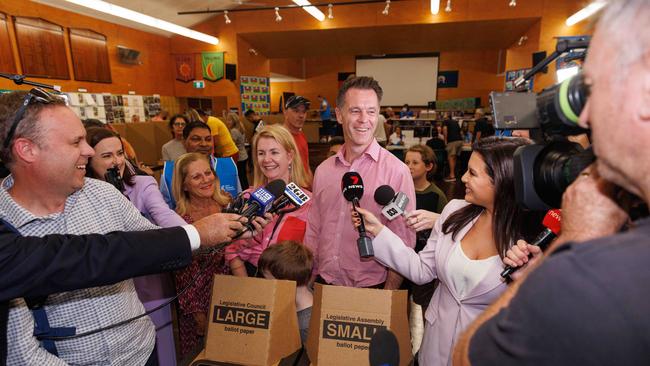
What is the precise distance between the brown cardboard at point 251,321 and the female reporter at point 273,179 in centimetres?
A: 46

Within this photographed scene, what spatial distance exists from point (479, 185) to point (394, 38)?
1125cm

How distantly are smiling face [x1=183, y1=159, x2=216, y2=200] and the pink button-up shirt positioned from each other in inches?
34.2

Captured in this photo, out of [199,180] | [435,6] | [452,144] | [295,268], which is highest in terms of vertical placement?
[435,6]

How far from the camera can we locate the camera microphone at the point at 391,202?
1486 millimetres

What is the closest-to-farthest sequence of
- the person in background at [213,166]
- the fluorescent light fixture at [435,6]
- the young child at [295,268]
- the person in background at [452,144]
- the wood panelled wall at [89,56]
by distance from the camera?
the young child at [295,268] → the person in background at [213,166] → the person in background at [452,144] → the wood panelled wall at [89,56] → the fluorescent light fixture at [435,6]

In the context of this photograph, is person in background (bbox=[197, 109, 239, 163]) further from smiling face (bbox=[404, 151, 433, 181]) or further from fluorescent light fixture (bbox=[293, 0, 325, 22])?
fluorescent light fixture (bbox=[293, 0, 325, 22])

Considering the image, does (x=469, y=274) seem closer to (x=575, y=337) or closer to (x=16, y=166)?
(x=575, y=337)

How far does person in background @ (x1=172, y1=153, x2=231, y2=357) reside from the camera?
6.61 feet

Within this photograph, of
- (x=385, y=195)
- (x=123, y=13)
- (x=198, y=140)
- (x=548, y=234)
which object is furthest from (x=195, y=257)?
(x=123, y=13)

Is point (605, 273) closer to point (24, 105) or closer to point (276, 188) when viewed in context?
point (276, 188)

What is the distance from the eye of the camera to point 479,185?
4.33ft

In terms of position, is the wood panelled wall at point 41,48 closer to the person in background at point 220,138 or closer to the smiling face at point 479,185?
the person in background at point 220,138

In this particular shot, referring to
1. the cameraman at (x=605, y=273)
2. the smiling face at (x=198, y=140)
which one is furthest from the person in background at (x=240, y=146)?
the cameraman at (x=605, y=273)

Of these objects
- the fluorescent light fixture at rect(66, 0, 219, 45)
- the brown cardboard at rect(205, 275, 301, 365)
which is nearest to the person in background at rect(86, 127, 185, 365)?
the brown cardboard at rect(205, 275, 301, 365)
